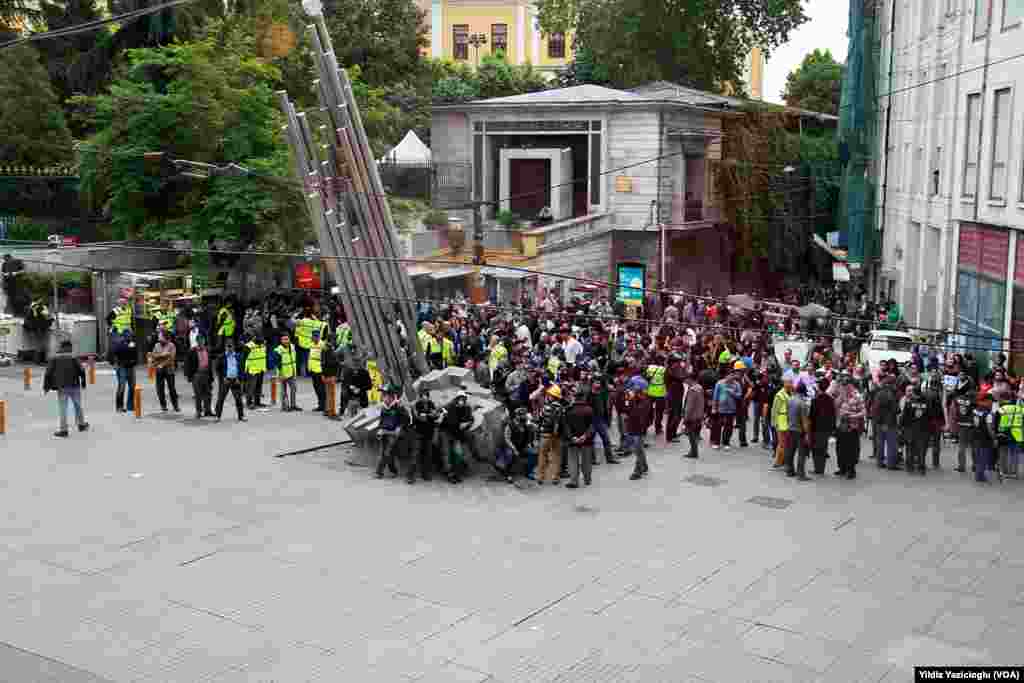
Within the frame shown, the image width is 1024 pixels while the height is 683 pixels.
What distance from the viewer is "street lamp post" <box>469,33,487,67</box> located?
7536cm

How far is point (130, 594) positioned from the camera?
12.2m

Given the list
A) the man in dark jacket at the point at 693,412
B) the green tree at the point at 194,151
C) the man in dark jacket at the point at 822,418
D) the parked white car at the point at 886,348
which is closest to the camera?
the man in dark jacket at the point at 822,418

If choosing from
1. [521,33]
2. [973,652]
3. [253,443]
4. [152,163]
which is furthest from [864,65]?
[521,33]

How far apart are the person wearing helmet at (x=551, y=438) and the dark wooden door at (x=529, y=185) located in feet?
78.8

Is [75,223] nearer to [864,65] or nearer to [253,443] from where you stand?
[253,443]

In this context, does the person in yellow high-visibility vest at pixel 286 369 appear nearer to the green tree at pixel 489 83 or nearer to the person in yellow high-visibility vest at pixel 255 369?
the person in yellow high-visibility vest at pixel 255 369

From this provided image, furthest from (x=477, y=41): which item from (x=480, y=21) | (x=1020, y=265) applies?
(x=1020, y=265)

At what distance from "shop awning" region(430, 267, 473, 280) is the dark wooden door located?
5968mm

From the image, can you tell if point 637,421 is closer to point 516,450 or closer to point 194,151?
point 516,450

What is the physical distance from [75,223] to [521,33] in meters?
48.5

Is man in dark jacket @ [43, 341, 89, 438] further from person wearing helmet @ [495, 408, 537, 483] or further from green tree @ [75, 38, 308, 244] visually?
green tree @ [75, 38, 308, 244]

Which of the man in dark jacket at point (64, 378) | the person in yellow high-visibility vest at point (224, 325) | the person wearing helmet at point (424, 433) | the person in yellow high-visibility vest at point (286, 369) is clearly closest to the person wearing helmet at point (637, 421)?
the person wearing helmet at point (424, 433)

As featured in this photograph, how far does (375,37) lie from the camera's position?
52688 mm

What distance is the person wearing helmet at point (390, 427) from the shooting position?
17188 mm
